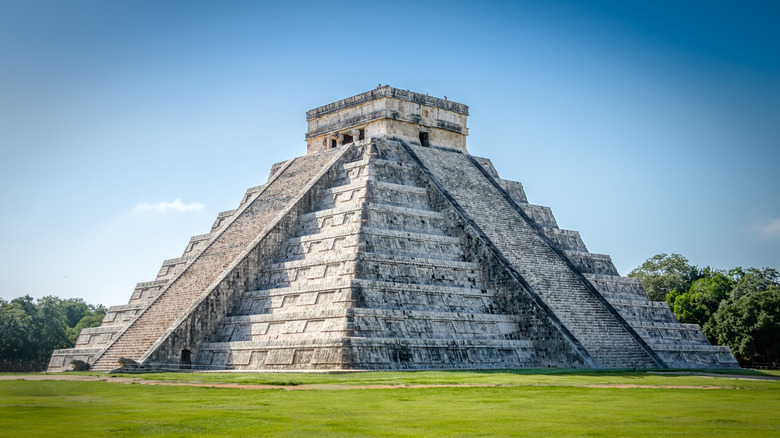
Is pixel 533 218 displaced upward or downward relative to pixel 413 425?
upward

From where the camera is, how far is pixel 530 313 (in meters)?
23.4

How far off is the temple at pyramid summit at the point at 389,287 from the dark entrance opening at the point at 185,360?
0.03 metres

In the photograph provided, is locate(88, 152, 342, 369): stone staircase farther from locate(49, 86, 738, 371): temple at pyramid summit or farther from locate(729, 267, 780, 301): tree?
locate(729, 267, 780, 301): tree

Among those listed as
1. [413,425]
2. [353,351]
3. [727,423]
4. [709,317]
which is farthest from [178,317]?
[709,317]

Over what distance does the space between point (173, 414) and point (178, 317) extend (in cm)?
1405

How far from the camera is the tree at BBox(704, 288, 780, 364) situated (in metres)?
33.2

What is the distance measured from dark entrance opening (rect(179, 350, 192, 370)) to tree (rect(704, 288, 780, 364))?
22.1 metres

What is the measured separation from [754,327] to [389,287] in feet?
60.3

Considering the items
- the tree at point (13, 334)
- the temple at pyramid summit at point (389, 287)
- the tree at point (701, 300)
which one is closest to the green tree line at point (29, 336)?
the tree at point (13, 334)

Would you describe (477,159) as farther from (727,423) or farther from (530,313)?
(727,423)

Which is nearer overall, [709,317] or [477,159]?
[477,159]

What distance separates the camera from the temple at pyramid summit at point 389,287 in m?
21.5

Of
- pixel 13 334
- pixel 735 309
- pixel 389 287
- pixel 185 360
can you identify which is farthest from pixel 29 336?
pixel 735 309

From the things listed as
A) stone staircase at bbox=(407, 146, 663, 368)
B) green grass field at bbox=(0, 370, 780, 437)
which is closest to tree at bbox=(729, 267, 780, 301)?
stone staircase at bbox=(407, 146, 663, 368)
